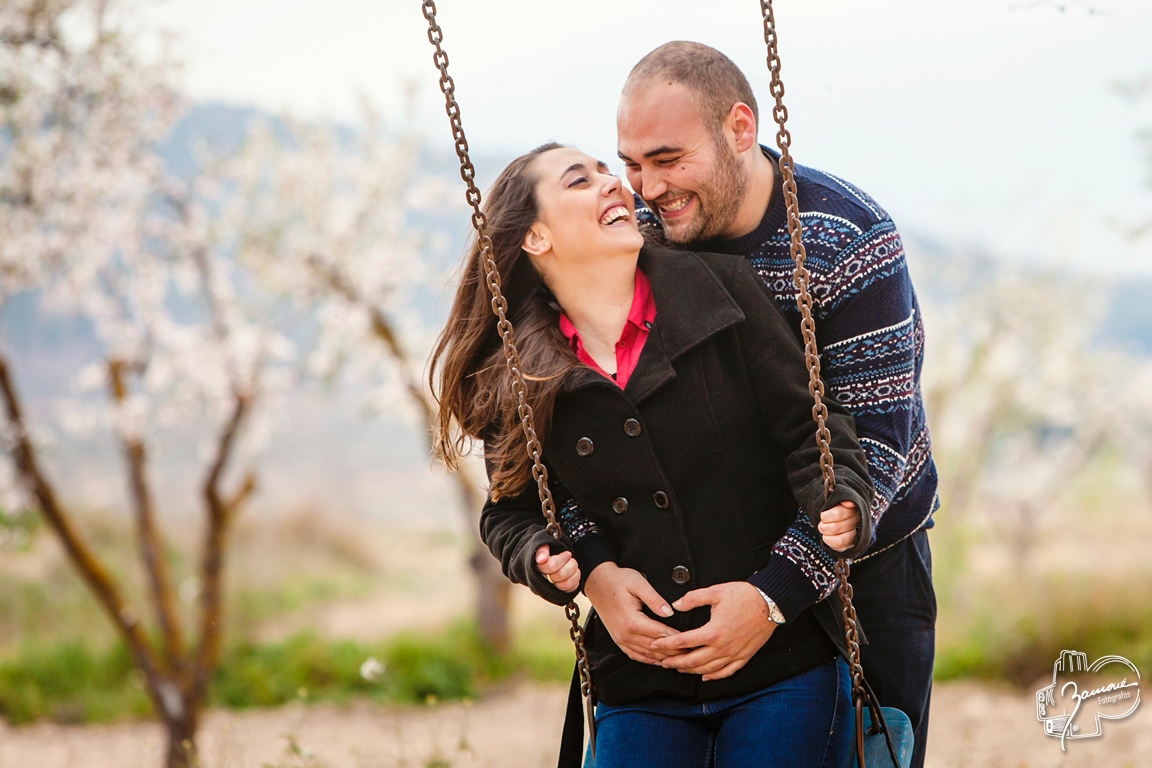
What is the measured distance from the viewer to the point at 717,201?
2.20 meters

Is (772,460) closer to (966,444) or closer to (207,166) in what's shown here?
(207,166)

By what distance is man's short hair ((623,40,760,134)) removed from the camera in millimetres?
2256

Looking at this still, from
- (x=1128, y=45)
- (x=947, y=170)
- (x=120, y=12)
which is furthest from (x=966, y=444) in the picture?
(x=120, y=12)

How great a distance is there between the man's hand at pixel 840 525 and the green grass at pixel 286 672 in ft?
25.7

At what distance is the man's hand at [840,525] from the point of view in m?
1.67

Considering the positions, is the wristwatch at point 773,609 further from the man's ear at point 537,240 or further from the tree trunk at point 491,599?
the tree trunk at point 491,599

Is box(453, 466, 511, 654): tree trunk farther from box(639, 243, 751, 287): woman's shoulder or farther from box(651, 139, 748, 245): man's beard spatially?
box(639, 243, 751, 287): woman's shoulder

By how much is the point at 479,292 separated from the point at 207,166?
23.8 ft

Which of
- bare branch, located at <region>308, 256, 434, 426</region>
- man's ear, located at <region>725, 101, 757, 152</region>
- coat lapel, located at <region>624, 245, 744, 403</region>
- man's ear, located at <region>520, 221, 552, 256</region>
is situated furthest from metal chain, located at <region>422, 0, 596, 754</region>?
bare branch, located at <region>308, 256, 434, 426</region>

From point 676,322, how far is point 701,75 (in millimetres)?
714

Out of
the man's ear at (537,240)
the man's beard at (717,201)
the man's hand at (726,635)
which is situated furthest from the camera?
the man's beard at (717,201)

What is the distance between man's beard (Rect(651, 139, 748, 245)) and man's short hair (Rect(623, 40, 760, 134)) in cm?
9

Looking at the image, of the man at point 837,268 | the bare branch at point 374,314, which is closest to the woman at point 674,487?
the man at point 837,268

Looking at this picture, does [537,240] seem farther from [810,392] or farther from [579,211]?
[810,392]
